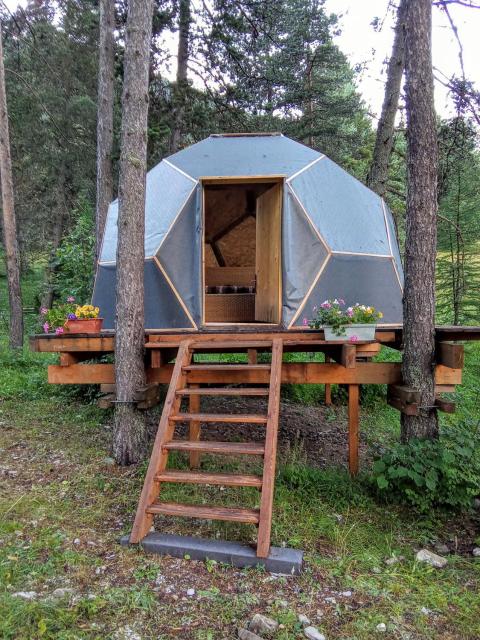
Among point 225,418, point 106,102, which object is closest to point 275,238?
point 225,418

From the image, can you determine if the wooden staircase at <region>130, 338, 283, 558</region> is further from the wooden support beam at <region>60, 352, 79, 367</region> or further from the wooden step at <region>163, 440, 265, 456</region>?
the wooden support beam at <region>60, 352, 79, 367</region>

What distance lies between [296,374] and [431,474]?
150cm

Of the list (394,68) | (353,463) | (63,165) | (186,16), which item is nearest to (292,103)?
(186,16)

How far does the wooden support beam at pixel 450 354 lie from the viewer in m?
4.04

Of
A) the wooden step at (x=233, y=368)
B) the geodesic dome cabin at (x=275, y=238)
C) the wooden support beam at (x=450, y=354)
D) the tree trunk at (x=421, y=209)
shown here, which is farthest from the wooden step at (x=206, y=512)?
the geodesic dome cabin at (x=275, y=238)

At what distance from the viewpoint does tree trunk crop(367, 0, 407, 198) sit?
8977mm

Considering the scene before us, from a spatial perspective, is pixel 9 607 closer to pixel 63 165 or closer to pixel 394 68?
pixel 394 68

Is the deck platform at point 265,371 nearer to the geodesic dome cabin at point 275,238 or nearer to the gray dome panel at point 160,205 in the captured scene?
the geodesic dome cabin at point 275,238

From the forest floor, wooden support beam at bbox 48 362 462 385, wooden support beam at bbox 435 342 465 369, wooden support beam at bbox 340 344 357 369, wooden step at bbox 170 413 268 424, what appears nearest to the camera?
the forest floor

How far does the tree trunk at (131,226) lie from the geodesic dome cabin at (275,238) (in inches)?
32.5

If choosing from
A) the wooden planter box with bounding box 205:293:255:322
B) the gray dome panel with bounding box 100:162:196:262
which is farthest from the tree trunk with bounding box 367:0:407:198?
the gray dome panel with bounding box 100:162:196:262

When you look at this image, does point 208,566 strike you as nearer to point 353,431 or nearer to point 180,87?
point 353,431

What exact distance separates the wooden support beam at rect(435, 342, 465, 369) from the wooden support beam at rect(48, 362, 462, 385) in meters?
0.32

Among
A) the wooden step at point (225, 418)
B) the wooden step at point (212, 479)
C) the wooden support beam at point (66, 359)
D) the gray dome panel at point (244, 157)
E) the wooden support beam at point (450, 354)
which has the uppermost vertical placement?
the gray dome panel at point (244, 157)
